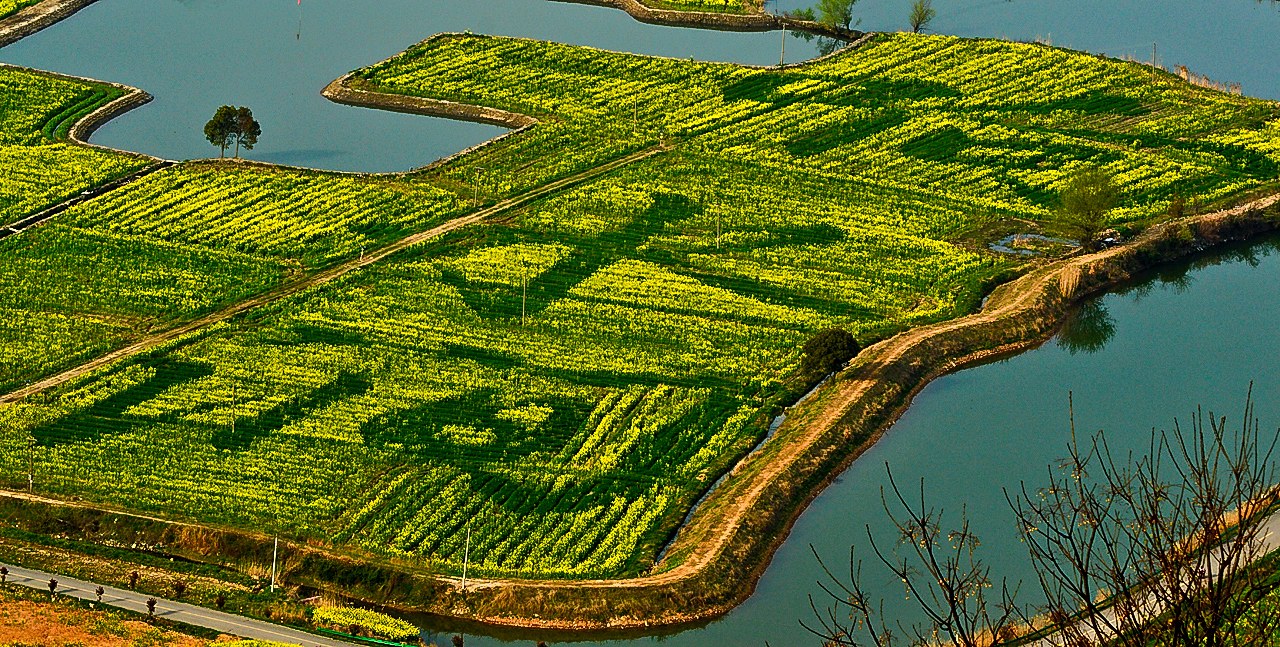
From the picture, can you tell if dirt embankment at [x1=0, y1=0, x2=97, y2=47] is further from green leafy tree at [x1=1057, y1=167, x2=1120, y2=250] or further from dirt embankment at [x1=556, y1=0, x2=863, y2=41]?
green leafy tree at [x1=1057, y1=167, x2=1120, y2=250]

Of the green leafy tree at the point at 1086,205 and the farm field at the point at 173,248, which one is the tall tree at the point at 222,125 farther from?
the green leafy tree at the point at 1086,205

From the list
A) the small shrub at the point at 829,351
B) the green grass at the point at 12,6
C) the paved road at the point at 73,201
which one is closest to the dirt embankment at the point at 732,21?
the paved road at the point at 73,201

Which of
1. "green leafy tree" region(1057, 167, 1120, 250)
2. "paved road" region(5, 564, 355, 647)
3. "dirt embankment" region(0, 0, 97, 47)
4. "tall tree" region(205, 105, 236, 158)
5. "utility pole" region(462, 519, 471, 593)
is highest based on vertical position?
"dirt embankment" region(0, 0, 97, 47)

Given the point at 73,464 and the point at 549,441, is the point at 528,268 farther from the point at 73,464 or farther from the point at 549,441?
the point at 73,464

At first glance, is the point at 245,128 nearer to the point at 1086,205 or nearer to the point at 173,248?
the point at 173,248

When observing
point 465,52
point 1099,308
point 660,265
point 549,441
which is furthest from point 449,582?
point 465,52

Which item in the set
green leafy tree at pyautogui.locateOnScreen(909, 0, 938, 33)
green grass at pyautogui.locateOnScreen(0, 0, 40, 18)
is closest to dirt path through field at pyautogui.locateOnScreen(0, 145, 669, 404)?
green leafy tree at pyautogui.locateOnScreen(909, 0, 938, 33)
